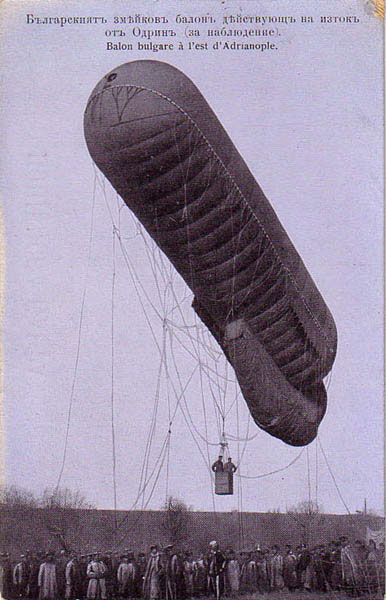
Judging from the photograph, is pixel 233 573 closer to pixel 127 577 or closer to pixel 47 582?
pixel 127 577

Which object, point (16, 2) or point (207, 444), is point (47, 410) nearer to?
point (207, 444)

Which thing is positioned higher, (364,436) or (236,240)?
(236,240)

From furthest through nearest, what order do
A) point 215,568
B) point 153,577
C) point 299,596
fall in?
1. point 299,596
2. point 215,568
3. point 153,577

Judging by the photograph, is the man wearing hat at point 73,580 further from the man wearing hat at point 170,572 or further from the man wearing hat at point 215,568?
the man wearing hat at point 215,568

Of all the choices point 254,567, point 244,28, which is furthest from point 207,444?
point 244,28

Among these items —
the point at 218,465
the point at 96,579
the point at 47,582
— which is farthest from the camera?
the point at 218,465

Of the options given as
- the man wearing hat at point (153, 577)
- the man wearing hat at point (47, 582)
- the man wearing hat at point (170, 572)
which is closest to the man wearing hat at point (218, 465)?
the man wearing hat at point (170, 572)

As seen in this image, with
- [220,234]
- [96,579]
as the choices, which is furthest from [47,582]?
[220,234]

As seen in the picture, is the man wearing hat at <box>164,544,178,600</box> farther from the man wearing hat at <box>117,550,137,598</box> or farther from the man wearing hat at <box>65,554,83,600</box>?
the man wearing hat at <box>65,554,83,600</box>
